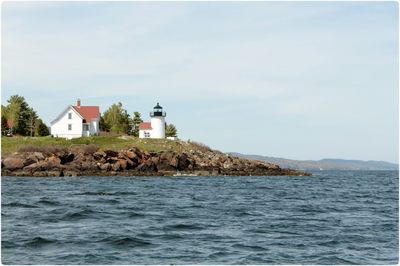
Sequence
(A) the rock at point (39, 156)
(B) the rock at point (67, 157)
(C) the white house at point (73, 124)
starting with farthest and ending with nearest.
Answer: (C) the white house at point (73, 124)
(B) the rock at point (67, 157)
(A) the rock at point (39, 156)

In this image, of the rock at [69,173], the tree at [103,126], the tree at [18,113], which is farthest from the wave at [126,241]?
the tree at [103,126]

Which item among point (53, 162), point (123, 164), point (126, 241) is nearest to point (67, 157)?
point (53, 162)

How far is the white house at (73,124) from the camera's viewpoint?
98.2m

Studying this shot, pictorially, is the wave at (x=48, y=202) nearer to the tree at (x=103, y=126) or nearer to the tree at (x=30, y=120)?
the tree at (x=30, y=120)

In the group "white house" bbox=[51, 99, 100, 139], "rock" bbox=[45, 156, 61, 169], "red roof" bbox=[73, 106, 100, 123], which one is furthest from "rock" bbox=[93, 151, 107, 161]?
"red roof" bbox=[73, 106, 100, 123]

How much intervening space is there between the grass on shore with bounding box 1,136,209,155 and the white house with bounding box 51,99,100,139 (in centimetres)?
595

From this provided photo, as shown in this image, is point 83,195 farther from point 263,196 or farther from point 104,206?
point 263,196

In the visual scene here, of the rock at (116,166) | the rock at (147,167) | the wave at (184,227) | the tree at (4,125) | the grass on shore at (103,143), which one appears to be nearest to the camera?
the wave at (184,227)

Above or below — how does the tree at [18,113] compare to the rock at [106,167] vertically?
above

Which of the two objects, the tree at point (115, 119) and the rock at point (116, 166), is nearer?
the rock at point (116, 166)

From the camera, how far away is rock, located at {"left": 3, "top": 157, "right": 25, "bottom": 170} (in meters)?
73.9

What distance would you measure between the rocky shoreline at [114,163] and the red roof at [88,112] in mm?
17363

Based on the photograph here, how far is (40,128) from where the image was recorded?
106m

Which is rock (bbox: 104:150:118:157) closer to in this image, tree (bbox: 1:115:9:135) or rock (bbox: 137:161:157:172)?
rock (bbox: 137:161:157:172)
